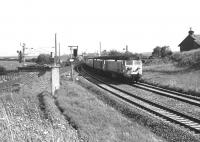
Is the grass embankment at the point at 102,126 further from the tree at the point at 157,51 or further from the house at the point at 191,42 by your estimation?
the tree at the point at 157,51

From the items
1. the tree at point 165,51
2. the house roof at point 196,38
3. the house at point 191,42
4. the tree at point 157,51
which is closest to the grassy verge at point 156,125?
the house roof at point 196,38

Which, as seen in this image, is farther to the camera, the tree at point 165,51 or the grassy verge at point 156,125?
the tree at point 165,51

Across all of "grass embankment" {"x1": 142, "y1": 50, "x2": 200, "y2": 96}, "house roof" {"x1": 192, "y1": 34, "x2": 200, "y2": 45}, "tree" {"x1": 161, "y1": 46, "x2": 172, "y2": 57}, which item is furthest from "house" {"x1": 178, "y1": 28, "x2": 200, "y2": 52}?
"tree" {"x1": 161, "y1": 46, "x2": 172, "y2": 57}

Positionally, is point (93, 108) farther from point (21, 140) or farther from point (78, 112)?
point (21, 140)

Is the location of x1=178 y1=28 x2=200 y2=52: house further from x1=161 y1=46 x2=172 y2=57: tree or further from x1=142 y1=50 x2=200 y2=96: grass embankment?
x1=161 y1=46 x2=172 y2=57: tree

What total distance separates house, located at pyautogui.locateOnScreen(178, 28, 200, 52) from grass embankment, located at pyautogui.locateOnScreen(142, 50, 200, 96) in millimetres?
5337

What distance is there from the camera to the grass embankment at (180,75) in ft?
75.1

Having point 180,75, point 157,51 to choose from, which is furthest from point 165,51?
point 180,75

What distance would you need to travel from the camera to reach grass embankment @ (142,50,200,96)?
22891 mm

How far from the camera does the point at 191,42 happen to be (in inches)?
2032

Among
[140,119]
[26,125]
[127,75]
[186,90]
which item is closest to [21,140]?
[26,125]

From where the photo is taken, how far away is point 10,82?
20422 mm

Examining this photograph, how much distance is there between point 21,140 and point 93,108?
7.82 m

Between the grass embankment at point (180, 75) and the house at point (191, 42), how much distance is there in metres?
5.34
